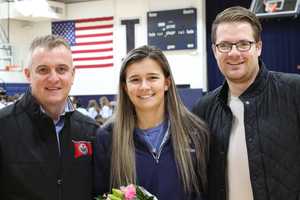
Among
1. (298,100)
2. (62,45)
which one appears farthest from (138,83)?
(298,100)

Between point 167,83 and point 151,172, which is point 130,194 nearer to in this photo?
point 151,172

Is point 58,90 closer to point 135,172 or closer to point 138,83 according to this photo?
point 138,83

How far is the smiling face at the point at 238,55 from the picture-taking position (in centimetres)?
252

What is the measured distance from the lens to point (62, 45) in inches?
94.4

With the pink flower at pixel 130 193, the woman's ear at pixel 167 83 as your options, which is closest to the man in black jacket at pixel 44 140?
the pink flower at pixel 130 193

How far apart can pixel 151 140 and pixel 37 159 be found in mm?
647

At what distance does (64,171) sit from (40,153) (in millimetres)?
164

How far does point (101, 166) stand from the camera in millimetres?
2504

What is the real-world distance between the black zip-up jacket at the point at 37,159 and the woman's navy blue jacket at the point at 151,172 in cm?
8

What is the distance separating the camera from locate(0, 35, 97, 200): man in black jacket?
2230 mm

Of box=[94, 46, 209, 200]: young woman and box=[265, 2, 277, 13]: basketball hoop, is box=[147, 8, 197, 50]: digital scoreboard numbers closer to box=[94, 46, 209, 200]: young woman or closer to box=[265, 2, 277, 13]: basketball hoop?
box=[265, 2, 277, 13]: basketball hoop

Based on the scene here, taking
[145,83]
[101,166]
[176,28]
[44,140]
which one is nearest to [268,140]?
[145,83]

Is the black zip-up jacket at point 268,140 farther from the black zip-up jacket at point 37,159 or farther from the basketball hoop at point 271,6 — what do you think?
the basketball hoop at point 271,6

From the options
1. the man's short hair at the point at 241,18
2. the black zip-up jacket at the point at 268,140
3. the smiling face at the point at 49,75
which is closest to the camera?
the smiling face at the point at 49,75
